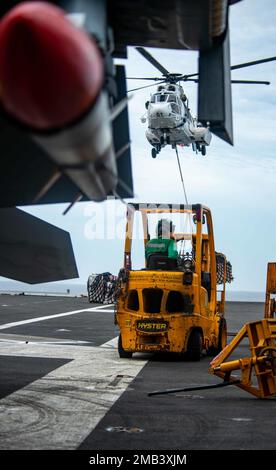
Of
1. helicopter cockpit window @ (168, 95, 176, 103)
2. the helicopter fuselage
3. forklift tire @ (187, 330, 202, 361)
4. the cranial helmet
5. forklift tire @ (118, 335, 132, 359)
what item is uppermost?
helicopter cockpit window @ (168, 95, 176, 103)

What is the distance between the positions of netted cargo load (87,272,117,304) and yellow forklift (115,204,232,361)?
88.3 ft

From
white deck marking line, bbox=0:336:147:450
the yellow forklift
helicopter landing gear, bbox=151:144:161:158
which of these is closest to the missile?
white deck marking line, bbox=0:336:147:450

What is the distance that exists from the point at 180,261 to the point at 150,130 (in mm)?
15274

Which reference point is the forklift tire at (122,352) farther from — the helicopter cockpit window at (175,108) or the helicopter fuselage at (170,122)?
the helicopter cockpit window at (175,108)

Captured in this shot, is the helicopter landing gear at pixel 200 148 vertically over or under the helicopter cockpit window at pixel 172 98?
under

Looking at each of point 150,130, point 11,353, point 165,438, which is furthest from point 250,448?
point 150,130

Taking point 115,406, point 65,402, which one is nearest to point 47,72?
point 115,406

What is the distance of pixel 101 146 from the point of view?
3480 mm

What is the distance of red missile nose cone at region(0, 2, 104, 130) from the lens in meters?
2.97

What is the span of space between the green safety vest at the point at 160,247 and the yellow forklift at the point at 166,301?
4.8 inches

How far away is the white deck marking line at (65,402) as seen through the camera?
8.36m

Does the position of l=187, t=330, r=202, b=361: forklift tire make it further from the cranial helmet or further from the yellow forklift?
the cranial helmet

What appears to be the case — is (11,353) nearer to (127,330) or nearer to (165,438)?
(127,330)

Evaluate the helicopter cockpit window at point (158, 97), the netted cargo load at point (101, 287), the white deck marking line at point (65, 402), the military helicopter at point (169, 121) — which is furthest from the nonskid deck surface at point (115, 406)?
the netted cargo load at point (101, 287)
